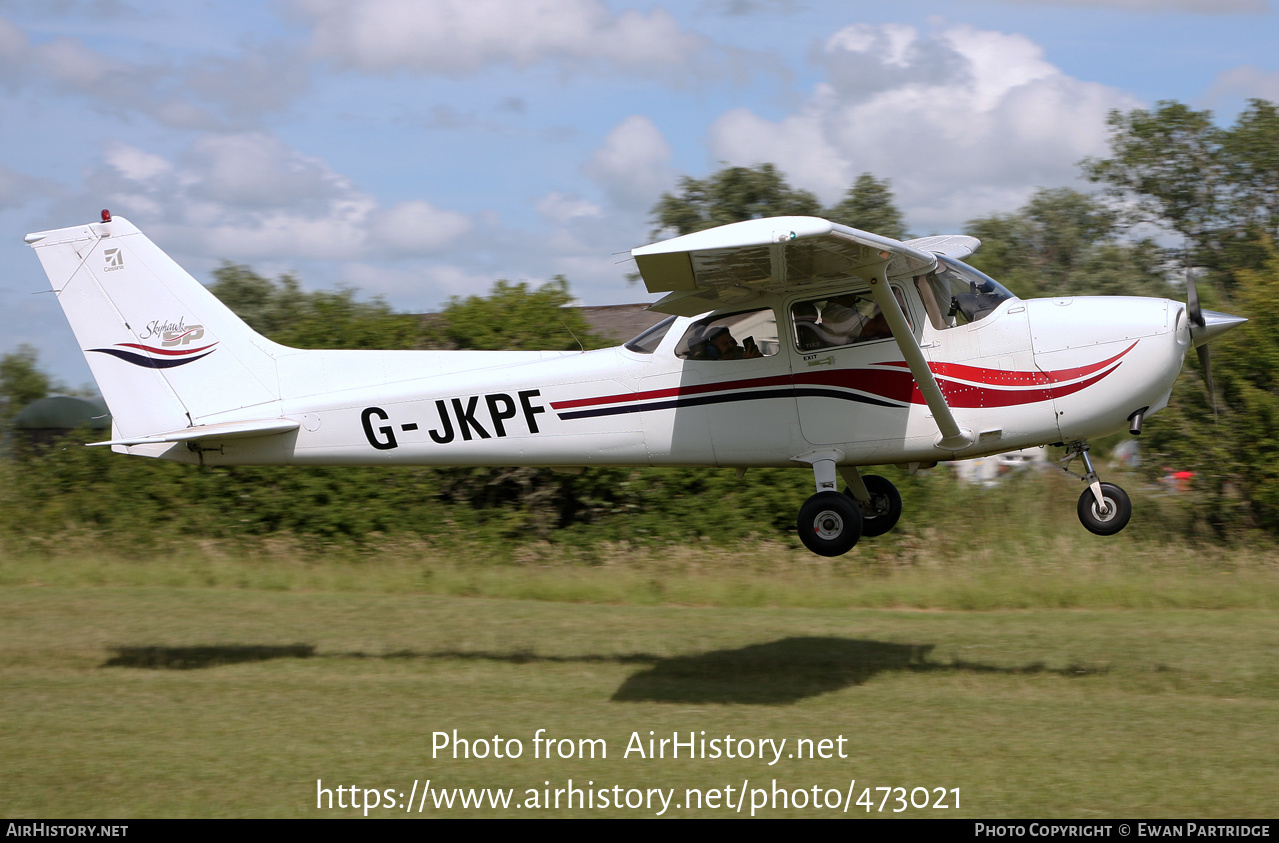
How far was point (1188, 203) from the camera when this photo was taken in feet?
93.1

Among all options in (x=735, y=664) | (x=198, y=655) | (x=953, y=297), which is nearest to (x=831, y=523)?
(x=953, y=297)

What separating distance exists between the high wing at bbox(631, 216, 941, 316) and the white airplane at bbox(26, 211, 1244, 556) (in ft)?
0.07

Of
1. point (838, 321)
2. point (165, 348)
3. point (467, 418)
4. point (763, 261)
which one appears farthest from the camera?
point (165, 348)

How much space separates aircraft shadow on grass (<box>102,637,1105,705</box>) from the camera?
404 inches

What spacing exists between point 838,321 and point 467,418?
3.20m

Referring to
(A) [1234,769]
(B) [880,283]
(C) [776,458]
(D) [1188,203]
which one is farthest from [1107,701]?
(D) [1188,203]

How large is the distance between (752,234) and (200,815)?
4919 millimetres

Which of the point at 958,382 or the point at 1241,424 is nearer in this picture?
the point at 958,382

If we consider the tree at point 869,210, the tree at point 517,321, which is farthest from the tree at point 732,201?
the tree at point 517,321

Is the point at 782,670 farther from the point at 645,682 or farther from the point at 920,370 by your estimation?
the point at 920,370

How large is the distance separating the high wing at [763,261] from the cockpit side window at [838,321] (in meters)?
0.16

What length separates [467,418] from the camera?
982 cm

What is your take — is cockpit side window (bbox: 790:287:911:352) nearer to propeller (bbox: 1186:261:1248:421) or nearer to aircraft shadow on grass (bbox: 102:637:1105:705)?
propeller (bbox: 1186:261:1248:421)

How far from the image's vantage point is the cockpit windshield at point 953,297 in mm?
8914
